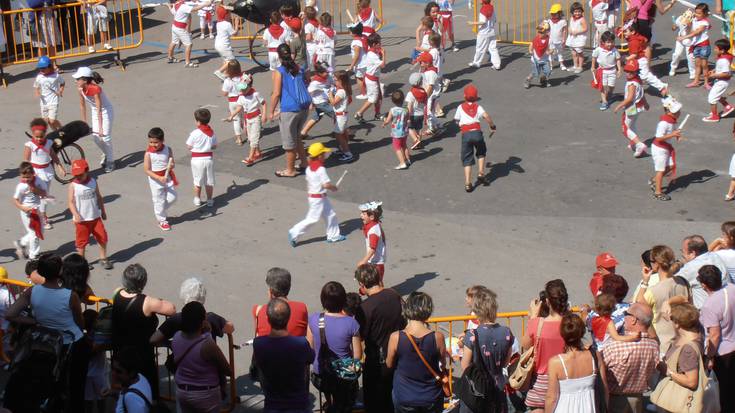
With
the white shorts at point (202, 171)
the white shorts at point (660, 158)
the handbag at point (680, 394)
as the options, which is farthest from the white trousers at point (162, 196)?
the handbag at point (680, 394)

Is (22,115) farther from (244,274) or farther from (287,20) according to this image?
(244,274)

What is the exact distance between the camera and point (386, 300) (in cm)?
848

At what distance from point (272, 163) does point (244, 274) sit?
3.93 metres

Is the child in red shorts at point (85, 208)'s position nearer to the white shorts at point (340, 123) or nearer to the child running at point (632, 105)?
the white shorts at point (340, 123)

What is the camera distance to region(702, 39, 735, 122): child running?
16.9 meters

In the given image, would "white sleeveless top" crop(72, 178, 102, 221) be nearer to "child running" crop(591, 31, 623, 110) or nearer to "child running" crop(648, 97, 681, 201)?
"child running" crop(648, 97, 681, 201)

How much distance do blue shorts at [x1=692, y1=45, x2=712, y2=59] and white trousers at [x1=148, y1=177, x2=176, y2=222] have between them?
33.7ft

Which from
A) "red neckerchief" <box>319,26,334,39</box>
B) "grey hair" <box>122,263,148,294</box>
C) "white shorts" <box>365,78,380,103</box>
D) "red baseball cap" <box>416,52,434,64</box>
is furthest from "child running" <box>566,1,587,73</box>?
"grey hair" <box>122,263,148,294</box>

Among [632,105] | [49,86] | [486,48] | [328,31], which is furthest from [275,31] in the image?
[632,105]

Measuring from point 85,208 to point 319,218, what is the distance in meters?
2.94

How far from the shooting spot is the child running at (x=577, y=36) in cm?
1945

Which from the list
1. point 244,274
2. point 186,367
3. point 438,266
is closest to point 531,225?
point 438,266

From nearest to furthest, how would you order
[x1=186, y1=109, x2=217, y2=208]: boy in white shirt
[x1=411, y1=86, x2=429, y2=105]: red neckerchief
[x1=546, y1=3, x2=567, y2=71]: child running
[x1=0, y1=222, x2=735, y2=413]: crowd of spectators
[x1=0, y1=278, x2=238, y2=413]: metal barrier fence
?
1. [x1=0, y1=222, x2=735, y2=413]: crowd of spectators
2. [x1=0, y1=278, x2=238, y2=413]: metal barrier fence
3. [x1=186, y1=109, x2=217, y2=208]: boy in white shirt
4. [x1=411, y1=86, x2=429, y2=105]: red neckerchief
5. [x1=546, y1=3, x2=567, y2=71]: child running

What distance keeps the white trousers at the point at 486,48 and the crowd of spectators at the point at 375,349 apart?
38.8ft
